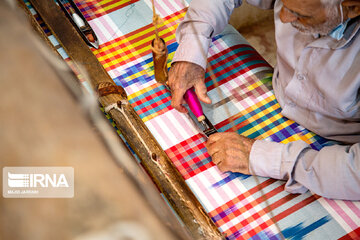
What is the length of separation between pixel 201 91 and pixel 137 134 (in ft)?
1.12

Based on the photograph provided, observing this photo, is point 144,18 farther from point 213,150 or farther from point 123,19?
point 213,150

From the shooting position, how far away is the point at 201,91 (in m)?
1.38

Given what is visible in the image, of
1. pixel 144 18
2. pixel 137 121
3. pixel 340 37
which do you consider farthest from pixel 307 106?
pixel 144 18

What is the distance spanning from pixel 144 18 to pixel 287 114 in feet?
2.47

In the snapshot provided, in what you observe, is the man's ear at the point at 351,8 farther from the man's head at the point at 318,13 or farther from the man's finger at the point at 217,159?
the man's finger at the point at 217,159

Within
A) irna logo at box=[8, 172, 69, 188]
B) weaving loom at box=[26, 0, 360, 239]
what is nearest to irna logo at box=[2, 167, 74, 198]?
irna logo at box=[8, 172, 69, 188]

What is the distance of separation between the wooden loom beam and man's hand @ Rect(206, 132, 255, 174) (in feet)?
0.55

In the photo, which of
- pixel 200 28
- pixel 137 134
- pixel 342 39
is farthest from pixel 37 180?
pixel 200 28

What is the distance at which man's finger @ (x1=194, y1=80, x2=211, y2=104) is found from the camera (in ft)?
4.46

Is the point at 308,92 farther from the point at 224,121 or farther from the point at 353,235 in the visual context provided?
the point at 353,235

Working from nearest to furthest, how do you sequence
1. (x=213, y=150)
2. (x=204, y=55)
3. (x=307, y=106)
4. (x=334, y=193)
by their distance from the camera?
(x=334, y=193)
(x=213, y=150)
(x=307, y=106)
(x=204, y=55)

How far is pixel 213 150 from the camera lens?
124 centimetres

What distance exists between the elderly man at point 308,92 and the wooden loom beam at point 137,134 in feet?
0.68

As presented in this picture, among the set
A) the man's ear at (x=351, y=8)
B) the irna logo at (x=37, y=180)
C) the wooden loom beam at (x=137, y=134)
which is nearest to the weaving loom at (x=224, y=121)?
the wooden loom beam at (x=137, y=134)
